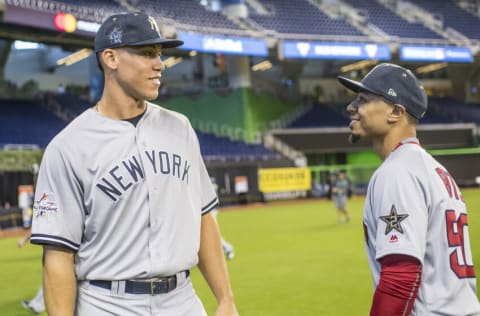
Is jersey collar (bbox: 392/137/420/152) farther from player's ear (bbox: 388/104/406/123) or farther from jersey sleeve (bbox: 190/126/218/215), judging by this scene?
jersey sleeve (bbox: 190/126/218/215)

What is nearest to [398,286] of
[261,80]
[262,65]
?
[261,80]

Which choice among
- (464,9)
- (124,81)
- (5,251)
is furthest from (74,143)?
(464,9)

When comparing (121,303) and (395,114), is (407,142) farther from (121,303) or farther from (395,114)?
(121,303)

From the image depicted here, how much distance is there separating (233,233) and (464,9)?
3452 cm

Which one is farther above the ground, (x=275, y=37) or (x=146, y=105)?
(x=275, y=37)

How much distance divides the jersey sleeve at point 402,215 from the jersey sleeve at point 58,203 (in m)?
1.30

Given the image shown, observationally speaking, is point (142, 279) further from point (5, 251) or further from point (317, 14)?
point (317, 14)

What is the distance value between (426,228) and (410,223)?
95 mm

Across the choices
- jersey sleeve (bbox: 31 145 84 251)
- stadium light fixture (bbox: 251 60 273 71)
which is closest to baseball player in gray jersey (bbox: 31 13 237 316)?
jersey sleeve (bbox: 31 145 84 251)

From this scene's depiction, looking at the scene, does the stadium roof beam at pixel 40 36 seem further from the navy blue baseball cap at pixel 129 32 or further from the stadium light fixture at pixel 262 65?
the navy blue baseball cap at pixel 129 32

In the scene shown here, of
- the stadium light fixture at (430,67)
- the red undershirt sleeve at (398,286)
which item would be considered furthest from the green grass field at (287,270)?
the stadium light fixture at (430,67)

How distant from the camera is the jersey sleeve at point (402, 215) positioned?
252 cm

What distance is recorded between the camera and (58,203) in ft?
9.10

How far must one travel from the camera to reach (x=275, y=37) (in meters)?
33.7
